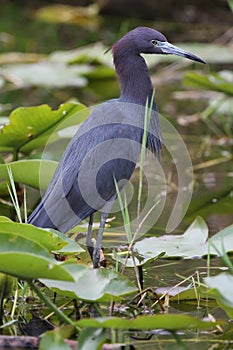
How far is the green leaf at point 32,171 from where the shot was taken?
12.8 ft

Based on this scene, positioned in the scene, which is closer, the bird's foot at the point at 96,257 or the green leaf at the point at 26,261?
the green leaf at the point at 26,261

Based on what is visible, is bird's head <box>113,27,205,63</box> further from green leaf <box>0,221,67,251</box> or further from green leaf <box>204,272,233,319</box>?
green leaf <box>204,272,233,319</box>

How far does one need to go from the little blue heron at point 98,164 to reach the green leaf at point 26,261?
89 centimetres

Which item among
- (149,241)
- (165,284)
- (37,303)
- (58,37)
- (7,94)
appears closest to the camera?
(37,303)

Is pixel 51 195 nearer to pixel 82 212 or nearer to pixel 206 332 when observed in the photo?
pixel 82 212

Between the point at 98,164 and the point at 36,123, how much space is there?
621 mm

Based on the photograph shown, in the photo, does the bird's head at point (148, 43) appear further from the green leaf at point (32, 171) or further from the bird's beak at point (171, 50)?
the green leaf at point (32, 171)

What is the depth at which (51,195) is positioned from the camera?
3.58 m

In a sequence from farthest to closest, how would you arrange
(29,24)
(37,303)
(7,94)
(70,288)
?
(29,24) → (7,94) → (37,303) → (70,288)

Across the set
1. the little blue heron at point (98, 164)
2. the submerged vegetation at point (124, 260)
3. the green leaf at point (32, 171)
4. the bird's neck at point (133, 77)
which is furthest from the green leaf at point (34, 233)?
the bird's neck at point (133, 77)

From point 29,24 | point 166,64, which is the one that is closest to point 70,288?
point 166,64

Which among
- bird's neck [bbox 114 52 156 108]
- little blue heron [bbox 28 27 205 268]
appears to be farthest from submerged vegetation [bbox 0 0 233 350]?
bird's neck [bbox 114 52 156 108]

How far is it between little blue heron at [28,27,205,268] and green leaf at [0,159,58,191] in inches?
8.9

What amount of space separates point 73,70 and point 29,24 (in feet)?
11.5
